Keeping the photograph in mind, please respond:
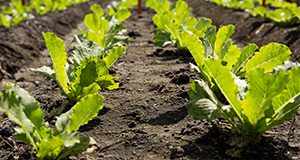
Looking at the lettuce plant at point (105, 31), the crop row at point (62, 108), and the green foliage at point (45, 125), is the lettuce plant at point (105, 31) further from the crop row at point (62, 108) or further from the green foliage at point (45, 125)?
the green foliage at point (45, 125)

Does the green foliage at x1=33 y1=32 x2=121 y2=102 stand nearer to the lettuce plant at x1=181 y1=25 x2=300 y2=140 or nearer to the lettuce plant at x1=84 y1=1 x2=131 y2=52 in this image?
the lettuce plant at x1=181 y1=25 x2=300 y2=140

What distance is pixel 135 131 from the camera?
8.23ft

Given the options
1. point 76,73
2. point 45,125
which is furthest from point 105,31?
point 45,125

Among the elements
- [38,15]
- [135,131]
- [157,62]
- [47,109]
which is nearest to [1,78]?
[157,62]

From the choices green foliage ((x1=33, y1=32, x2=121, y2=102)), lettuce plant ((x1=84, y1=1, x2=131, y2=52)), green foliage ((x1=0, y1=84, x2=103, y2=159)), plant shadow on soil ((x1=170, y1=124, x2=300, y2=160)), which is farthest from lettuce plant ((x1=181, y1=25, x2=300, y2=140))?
lettuce plant ((x1=84, y1=1, x2=131, y2=52))

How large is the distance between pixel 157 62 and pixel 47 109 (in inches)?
68.6

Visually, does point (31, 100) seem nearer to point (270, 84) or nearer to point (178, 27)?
point (270, 84)

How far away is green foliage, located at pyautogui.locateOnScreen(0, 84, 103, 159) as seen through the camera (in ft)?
6.61

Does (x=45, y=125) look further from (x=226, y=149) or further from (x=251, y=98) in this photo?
(x=251, y=98)

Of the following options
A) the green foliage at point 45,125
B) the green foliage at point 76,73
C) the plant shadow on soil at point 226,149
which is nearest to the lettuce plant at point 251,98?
the plant shadow on soil at point 226,149

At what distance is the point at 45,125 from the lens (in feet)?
7.39

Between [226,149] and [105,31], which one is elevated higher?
[105,31]

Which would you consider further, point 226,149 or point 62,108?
point 62,108

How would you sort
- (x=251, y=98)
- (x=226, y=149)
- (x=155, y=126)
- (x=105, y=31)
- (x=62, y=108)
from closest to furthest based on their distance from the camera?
(x=251, y=98)
(x=226, y=149)
(x=155, y=126)
(x=62, y=108)
(x=105, y=31)
